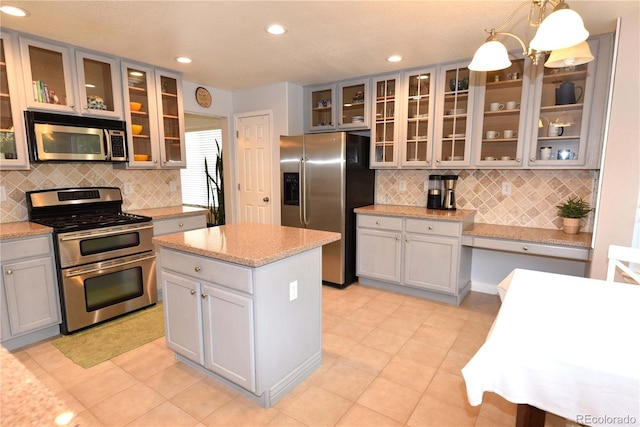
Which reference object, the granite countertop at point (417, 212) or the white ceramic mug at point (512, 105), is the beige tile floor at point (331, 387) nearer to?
the granite countertop at point (417, 212)

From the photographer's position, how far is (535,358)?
1073 millimetres

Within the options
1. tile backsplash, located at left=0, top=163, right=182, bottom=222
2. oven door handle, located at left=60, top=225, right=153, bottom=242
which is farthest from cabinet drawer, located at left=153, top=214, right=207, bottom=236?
tile backsplash, located at left=0, top=163, right=182, bottom=222

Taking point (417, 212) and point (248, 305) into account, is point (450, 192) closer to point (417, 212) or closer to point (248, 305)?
point (417, 212)

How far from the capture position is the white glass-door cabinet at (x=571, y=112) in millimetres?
2684

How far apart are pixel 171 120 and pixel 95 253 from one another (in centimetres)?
168

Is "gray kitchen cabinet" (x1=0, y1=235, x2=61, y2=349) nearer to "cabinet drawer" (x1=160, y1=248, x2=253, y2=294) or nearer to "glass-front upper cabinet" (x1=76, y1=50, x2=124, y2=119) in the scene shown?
"cabinet drawer" (x1=160, y1=248, x2=253, y2=294)

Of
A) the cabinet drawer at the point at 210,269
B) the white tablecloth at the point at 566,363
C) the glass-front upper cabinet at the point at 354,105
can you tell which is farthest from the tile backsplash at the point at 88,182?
the white tablecloth at the point at 566,363

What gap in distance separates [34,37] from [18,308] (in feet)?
7.05

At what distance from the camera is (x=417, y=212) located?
3488 millimetres

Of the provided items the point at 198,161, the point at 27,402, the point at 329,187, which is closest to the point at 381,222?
the point at 329,187

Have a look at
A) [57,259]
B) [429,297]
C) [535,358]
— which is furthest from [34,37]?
[429,297]

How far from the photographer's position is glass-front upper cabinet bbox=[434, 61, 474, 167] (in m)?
3.32

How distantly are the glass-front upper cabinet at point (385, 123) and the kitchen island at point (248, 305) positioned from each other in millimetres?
1916

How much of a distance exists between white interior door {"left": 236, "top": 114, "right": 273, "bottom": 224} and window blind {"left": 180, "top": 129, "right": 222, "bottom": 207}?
1837 mm
